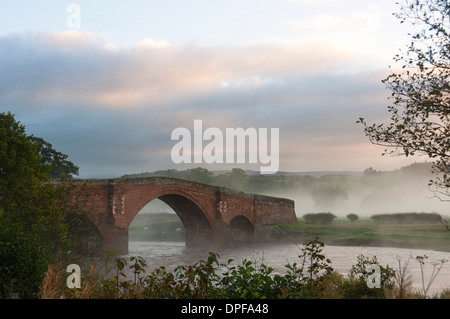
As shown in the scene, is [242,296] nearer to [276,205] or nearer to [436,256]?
[436,256]

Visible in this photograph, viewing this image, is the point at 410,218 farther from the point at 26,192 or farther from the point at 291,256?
the point at 26,192

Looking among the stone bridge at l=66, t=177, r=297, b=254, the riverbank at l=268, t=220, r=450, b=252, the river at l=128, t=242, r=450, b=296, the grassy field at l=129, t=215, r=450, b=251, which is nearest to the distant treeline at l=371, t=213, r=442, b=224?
the grassy field at l=129, t=215, r=450, b=251

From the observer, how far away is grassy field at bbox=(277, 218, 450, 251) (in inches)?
1332

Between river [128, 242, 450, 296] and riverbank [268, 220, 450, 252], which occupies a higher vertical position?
riverbank [268, 220, 450, 252]

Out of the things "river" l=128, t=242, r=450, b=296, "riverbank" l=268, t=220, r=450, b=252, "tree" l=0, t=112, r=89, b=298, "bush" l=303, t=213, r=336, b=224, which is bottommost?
"river" l=128, t=242, r=450, b=296

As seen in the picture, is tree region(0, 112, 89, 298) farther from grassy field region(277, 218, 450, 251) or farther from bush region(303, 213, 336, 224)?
bush region(303, 213, 336, 224)

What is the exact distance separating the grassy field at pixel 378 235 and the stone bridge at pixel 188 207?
162 inches

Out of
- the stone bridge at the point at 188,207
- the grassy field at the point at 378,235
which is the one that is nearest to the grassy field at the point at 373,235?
the grassy field at the point at 378,235

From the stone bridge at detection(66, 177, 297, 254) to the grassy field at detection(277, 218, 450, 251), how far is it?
4109 mm

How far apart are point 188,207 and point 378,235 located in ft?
55.2
